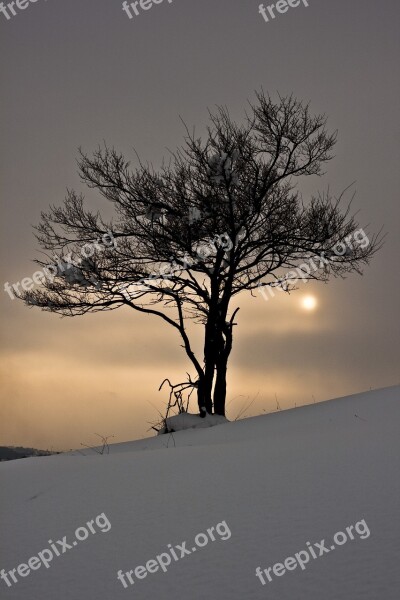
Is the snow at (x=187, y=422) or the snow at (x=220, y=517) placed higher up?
the snow at (x=187, y=422)

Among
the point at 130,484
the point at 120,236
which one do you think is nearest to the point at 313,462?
the point at 130,484

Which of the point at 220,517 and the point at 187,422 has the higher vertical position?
the point at 187,422

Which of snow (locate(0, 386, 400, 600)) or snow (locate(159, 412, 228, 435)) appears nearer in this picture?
snow (locate(0, 386, 400, 600))

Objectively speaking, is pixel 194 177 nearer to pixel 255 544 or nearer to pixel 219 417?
pixel 219 417

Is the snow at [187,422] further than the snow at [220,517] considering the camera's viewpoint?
Yes

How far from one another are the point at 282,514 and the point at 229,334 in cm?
898

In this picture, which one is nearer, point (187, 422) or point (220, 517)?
point (220, 517)

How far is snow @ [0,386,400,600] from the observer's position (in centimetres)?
174

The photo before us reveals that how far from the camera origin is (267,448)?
3773 mm

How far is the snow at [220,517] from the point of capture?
1.74m

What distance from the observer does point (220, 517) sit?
2.32 metres

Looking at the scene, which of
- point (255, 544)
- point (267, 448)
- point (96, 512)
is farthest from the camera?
point (267, 448)

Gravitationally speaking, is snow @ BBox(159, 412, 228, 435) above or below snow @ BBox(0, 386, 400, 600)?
above

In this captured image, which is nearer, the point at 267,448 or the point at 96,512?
the point at 96,512
